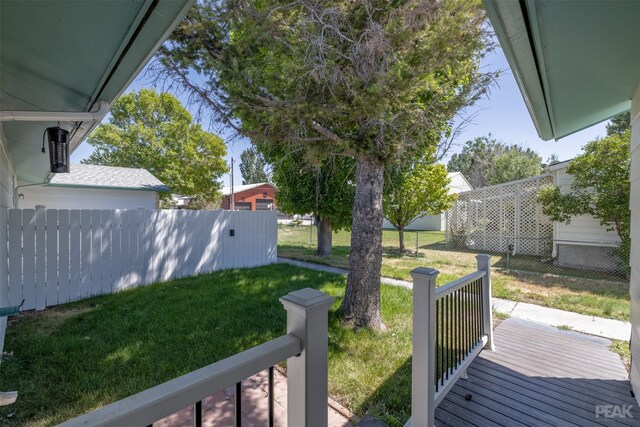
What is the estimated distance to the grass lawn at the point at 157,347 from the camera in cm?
255

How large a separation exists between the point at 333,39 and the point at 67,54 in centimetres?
281

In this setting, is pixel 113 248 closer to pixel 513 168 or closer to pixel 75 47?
pixel 75 47

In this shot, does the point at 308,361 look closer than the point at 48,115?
Yes

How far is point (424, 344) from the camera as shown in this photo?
6.83ft

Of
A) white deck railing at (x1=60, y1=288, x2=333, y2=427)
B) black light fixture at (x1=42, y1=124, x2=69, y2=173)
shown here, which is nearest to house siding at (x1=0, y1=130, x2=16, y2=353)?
black light fixture at (x1=42, y1=124, x2=69, y2=173)

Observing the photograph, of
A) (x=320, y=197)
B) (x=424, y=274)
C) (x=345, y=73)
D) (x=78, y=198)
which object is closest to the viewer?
(x=424, y=274)

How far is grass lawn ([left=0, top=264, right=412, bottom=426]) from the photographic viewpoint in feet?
8.37

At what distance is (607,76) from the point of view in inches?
87.2

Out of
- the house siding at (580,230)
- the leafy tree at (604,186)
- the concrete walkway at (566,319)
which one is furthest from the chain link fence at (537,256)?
the concrete walkway at (566,319)

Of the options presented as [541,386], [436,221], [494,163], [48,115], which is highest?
[494,163]

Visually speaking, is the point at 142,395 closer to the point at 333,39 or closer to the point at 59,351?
the point at 59,351

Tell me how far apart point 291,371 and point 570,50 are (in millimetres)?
2357

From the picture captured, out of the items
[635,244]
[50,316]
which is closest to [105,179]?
[50,316]

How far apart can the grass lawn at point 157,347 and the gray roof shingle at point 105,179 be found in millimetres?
7767
